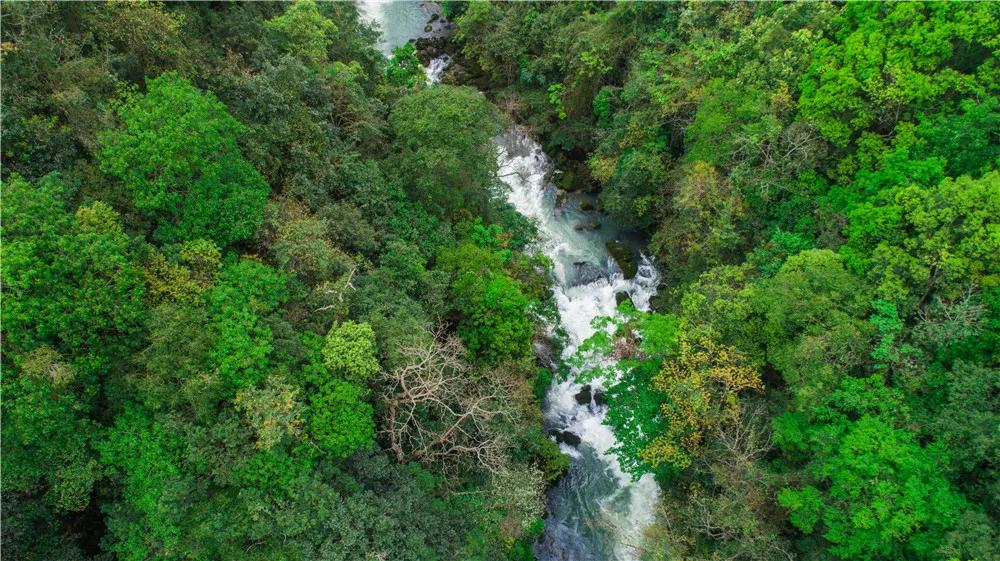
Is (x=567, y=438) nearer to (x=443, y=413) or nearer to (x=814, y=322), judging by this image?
(x=443, y=413)

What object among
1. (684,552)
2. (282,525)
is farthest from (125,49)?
(684,552)

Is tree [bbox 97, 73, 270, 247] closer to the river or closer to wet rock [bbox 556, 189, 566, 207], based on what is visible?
the river

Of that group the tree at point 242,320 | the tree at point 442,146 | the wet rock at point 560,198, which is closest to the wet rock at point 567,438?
the tree at point 442,146

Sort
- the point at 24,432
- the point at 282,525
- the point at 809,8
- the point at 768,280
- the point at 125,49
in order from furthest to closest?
the point at 809,8 < the point at 768,280 < the point at 125,49 < the point at 282,525 < the point at 24,432

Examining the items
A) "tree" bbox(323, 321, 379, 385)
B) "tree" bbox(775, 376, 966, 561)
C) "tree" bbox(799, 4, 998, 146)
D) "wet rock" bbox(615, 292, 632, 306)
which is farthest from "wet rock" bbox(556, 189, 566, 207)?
"tree" bbox(775, 376, 966, 561)

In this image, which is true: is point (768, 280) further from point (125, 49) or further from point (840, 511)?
point (125, 49)

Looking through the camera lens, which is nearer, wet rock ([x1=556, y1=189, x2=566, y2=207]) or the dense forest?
the dense forest

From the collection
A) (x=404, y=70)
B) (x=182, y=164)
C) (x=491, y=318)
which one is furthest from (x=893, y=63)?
(x=404, y=70)
